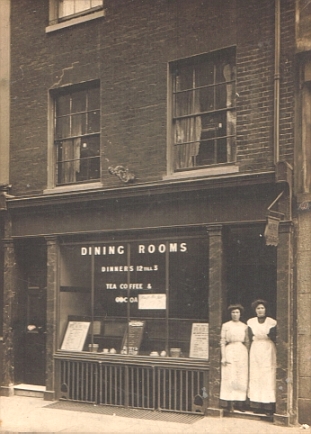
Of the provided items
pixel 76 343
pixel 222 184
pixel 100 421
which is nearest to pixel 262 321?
pixel 222 184

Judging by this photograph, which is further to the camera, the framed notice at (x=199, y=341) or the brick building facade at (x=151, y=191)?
the framed notice at (x=199, y=341)

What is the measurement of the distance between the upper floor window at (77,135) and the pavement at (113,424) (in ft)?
14.6

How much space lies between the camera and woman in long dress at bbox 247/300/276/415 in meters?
9.57

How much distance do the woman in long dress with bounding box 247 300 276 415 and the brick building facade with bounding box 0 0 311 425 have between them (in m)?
0.21

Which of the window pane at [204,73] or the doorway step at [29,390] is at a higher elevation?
the window pane at [204,73]

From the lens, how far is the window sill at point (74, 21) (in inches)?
463

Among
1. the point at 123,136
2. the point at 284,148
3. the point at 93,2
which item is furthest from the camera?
→ the point at 93,2

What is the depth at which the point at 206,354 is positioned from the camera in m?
10.3

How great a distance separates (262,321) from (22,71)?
7272 millimetres

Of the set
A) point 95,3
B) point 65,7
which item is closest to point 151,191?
point 95,3

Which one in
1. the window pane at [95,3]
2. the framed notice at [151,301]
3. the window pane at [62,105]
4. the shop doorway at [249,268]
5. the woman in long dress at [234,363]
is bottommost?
the woman in long dress at [234,363]

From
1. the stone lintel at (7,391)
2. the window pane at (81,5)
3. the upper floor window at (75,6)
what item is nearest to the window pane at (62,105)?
the upper floor window at (75,6)

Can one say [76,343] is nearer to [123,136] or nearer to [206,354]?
[206,354]

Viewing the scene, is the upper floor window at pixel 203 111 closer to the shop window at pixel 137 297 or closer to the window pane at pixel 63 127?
the shop window at pixel 137 297
